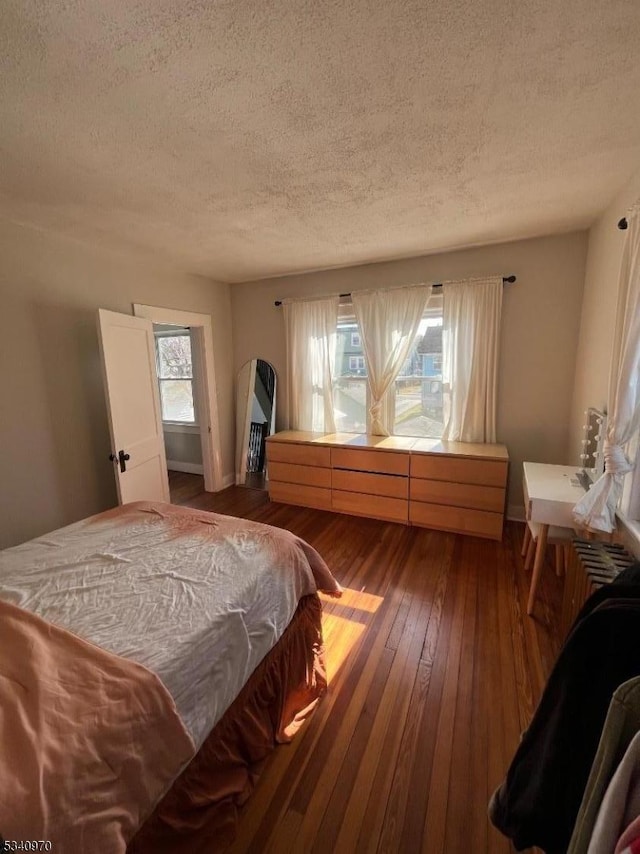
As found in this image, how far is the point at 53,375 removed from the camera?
2.50 metres

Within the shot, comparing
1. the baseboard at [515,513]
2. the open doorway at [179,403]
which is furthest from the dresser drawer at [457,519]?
the open doorway at [179,403]

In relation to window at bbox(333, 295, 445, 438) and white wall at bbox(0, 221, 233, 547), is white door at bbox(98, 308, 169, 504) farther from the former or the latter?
window at bbox(333, 295, 445, 438)

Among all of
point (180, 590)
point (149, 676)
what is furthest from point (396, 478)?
point (149, 676)

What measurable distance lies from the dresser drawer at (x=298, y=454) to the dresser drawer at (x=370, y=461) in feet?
0.32

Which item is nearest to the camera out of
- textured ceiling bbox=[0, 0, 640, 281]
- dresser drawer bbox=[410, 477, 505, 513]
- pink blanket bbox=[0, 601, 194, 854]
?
pink blanket bbox=[0, 601, 194, 854]

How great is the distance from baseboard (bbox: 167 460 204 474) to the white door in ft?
5.60

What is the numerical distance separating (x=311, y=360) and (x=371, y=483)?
4.84 ft

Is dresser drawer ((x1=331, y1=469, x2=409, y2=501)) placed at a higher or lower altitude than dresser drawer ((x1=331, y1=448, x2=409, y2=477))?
lower

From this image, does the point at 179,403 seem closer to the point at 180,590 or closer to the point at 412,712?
the point at 180,590

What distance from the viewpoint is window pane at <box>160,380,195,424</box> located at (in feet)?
15.8

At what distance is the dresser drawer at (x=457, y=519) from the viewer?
278 centimetres

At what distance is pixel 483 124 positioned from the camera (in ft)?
4.51

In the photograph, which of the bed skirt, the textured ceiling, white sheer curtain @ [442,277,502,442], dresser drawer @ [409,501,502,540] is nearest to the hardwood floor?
the bed skirt

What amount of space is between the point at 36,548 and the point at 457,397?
3.15 meters
